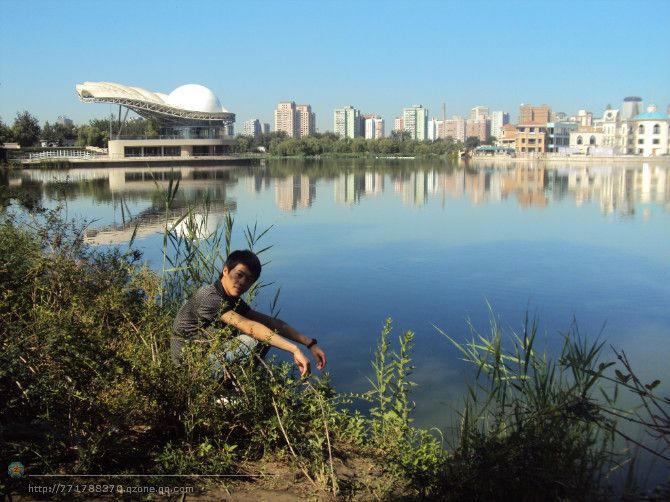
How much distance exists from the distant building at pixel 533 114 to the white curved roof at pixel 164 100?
4952 cm

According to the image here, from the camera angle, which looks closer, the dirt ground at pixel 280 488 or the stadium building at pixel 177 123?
the dirt ground at pixel 280 488

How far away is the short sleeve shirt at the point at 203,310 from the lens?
3184mm

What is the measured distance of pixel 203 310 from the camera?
10.5 ft

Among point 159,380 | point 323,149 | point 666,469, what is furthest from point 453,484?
point 323,149

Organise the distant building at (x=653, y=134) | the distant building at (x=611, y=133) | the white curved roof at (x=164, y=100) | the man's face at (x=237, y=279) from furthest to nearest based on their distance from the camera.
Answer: the distant building at (x=611, y=133) < the distant building at (x=653, y=134) < the white curved roof at (x=164, y=100) < the man's face at (x=237, y=279)

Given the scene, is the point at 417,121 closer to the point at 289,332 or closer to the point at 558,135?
the point at 558,135

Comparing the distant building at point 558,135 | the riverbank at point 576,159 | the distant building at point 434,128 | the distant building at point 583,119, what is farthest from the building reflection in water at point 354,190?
the distant building at point 434,128

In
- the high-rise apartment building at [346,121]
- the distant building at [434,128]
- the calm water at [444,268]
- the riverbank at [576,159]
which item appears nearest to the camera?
the calm water at [444,268]

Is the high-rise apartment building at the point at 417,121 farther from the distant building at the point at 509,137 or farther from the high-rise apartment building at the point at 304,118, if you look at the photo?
the distant building at the point at 509,137

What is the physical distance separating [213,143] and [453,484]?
186 ft

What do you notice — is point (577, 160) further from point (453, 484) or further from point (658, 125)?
point (453, 484)

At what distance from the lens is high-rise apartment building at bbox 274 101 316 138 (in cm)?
14388

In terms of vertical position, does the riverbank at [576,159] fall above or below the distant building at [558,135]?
below

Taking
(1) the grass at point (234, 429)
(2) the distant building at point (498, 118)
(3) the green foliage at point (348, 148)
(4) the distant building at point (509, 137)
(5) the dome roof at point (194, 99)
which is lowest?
(1) the grass at point (234, 429)
